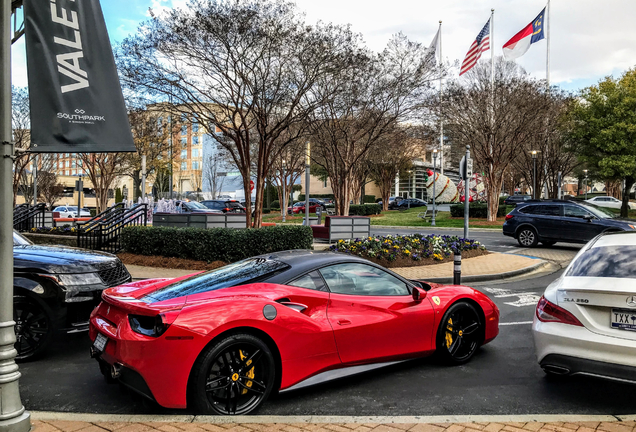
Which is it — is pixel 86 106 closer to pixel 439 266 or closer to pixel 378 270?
pixel 378 270

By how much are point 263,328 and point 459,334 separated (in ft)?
8.20

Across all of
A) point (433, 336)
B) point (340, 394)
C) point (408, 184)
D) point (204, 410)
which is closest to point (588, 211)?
point (433, 336)

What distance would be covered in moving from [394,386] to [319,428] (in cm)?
129

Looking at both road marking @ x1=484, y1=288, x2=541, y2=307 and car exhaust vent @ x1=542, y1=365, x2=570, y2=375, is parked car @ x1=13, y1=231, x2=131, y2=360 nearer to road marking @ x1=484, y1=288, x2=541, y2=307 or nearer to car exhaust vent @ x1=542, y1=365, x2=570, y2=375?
car exhaust vent @ x1=542, y1=365, x2=570, y2=375

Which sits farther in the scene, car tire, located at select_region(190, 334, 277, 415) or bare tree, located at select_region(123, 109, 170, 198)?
bare tree, located at select_region(123, 109, 170, 198)

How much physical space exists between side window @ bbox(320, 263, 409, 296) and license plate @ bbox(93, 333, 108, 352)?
76.7 inches

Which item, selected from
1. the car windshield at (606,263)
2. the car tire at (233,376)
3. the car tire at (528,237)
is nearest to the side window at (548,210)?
the car tire at (528,237)

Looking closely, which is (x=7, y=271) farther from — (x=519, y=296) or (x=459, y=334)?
(x=519, y=296)

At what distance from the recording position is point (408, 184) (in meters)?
79.1

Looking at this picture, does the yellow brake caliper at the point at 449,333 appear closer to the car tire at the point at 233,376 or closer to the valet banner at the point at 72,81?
the car tire at the point at 233,376

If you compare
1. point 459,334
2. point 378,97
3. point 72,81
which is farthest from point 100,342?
point 378,97

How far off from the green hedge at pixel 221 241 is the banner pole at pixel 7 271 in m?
9.26

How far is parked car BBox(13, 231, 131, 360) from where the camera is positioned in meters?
5.61

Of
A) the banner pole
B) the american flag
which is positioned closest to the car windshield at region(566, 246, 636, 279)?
the banner pole
